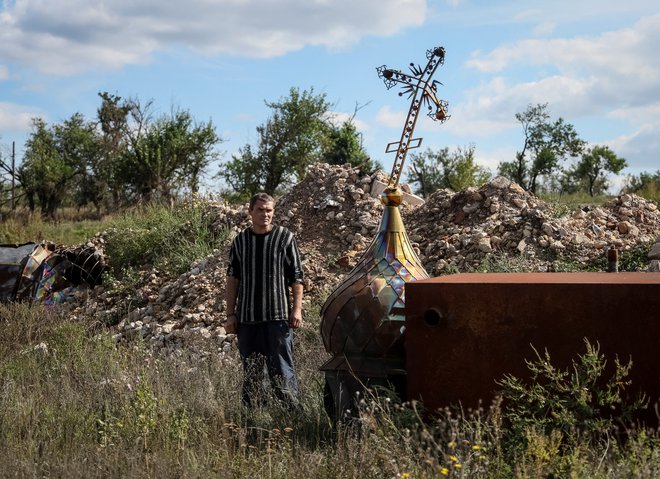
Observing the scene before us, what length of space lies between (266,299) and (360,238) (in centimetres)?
487

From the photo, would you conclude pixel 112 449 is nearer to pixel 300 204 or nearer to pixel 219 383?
pixel 219 383

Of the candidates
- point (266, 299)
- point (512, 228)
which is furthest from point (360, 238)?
point (266, 299)

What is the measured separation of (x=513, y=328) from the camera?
12.9 ft

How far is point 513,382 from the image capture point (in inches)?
152

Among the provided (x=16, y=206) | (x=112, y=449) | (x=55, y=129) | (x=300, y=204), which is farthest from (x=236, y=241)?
(x=55, y=129)

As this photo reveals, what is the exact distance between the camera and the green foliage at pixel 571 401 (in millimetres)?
3666

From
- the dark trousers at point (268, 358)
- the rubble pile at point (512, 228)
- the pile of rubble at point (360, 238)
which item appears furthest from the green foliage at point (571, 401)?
the rubble pile at point (512, 228)

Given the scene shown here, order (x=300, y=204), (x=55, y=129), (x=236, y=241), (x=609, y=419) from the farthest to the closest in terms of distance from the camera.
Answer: (x=55, y=129) < (x=300, y=204) < (x=236, y=241) < (x=609, y=419)

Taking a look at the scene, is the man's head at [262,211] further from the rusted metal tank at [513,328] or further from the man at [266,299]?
the rusted metal tank at [513,328]

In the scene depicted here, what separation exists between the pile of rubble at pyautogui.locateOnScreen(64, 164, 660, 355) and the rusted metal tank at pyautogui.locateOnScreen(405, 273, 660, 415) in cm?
402

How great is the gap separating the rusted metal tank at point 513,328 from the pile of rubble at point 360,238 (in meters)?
4.02

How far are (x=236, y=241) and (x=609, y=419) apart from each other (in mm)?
2766

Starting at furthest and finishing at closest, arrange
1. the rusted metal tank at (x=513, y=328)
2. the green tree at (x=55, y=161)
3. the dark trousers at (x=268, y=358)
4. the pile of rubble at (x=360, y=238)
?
1. the green tree at (x=55, y=161)
2. the pile of rubble at (x=360, y=238)
3. the dark trousers at (x=268, y=358)
4. the rusted metal tank at (x=513, y=328)

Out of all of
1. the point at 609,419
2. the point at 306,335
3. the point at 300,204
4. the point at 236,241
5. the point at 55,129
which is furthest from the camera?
the point at 55,129
